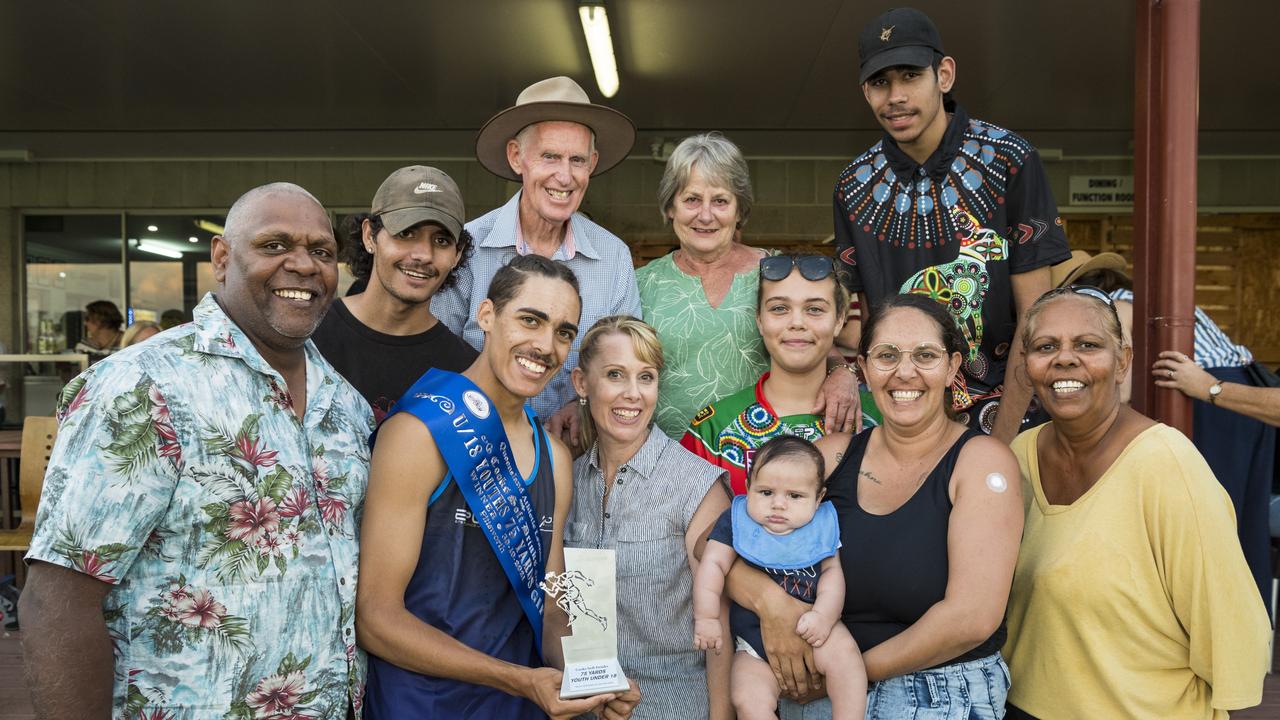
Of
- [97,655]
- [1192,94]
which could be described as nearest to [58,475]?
[97,655]

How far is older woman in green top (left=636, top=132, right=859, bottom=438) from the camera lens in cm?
294

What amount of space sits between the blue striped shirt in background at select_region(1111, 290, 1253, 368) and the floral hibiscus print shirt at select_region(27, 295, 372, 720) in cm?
301

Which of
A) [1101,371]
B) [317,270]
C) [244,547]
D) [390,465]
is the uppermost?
[317,270]

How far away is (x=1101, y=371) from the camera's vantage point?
2.21 metres

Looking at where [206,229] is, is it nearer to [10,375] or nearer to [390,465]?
[10,375]

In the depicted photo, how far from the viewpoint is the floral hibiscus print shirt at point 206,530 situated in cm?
154

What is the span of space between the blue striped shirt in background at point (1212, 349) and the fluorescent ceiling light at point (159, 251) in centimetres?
1000

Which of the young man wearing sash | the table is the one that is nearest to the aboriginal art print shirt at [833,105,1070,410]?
the young man wearing sash

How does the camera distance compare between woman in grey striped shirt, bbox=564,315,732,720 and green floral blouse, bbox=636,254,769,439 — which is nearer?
woman in grey striped shirt, bbox=564,315,732,720

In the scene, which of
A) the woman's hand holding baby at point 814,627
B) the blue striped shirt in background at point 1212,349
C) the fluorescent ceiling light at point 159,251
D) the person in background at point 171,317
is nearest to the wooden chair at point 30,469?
the person in background at point 171,317

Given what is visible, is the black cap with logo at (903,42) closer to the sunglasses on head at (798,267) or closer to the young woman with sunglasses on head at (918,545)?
the sunglasses on head at (798,267)

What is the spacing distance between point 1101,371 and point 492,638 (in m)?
1.65

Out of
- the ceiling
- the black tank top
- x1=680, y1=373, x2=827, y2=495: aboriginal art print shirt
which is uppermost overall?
the ceiling

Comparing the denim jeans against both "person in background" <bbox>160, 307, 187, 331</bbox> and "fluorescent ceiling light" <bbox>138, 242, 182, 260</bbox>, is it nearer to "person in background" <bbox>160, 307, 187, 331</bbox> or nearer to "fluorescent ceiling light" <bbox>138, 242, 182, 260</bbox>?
"person in background" <bbox>160, 307, 187, 331</bbox>
